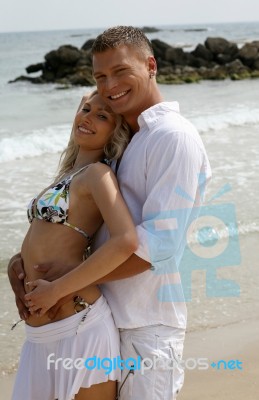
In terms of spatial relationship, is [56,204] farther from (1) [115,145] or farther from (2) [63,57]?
(2) [63,57]

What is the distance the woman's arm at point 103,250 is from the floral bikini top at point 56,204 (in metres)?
0.12

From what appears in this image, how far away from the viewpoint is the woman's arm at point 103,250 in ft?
7.02

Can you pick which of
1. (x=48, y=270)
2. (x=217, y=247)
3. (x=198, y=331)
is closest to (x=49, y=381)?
(x=48, y=270)

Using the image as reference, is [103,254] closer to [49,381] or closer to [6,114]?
[49,381]

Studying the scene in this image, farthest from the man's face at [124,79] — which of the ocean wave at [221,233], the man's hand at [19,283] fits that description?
the ocean wave at [221,233]

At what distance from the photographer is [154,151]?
7.18 feet

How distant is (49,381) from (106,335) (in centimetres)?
28

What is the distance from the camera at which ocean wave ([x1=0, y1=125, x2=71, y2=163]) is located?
1046 cm

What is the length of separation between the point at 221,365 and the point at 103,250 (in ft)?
5.74

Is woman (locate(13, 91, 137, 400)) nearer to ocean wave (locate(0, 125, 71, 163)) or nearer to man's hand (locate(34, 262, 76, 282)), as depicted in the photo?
man's hand (locate(34, 262, 76, 282))

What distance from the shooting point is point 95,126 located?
8.01 ft

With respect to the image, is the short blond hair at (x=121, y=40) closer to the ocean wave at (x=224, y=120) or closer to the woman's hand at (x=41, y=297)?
the woman's hand at (x=41, y=297)

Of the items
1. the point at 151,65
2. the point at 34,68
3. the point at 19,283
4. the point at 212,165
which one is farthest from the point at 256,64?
the point at 19,283

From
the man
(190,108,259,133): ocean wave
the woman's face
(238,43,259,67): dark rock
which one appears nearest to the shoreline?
the man
